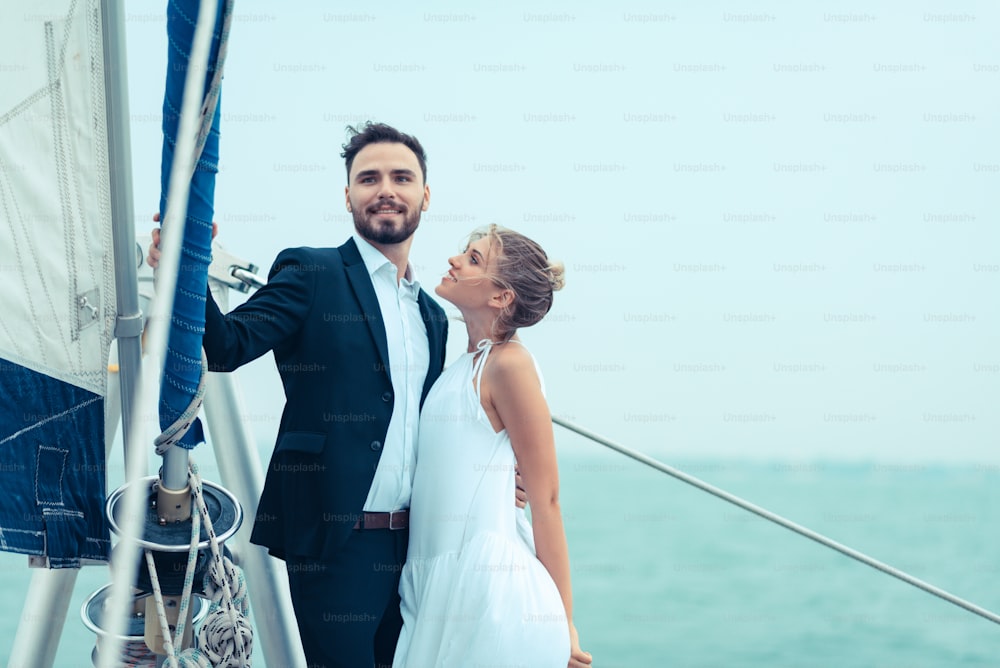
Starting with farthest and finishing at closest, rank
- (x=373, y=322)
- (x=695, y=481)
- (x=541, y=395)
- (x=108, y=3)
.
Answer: (x=695, y=481) → (x=373, y=322) → (x=541, y=395) → (x=108, y=3)

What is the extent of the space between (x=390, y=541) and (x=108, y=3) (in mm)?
1071

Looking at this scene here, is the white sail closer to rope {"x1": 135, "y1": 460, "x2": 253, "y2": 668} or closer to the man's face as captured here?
rope {"x1": 135, "y1": 460, "x2": 253, "y2": 668}

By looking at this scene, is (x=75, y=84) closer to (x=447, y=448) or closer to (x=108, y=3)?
(x=108, y=3)

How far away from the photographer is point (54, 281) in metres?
1.70

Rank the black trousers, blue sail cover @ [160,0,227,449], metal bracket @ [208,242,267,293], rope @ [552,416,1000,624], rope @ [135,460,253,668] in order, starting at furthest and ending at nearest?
metal bracket @ [208,242,267,293] → rope @ [552,416,1000,624] → the black trousers → rope @ [135,460,253,668] → blue sail cover @ [160,0,227,449]

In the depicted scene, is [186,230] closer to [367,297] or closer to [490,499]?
[367,297]

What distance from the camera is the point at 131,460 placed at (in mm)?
1394

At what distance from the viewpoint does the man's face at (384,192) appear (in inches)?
88.3

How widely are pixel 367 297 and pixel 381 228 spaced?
0.45 feet

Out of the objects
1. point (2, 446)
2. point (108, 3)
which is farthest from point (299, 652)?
point (108, 3)

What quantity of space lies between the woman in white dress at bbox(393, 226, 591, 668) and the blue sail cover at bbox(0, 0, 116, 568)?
1.85 feet

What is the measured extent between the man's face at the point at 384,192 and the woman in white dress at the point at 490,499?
0.17m

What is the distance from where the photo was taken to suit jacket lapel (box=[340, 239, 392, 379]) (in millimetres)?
2191

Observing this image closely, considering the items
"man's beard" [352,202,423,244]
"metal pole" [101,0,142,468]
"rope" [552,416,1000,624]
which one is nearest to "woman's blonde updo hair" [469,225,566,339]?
"man's beard" [352,202,423,244]
